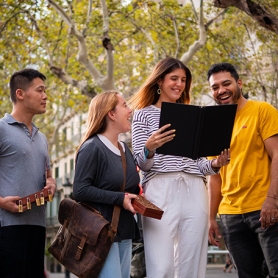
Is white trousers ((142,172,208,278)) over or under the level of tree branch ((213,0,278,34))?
under

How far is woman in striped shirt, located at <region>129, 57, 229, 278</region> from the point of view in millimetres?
6227

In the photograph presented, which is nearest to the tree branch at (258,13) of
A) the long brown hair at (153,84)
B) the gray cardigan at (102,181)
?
the long brown hair at (153,84)

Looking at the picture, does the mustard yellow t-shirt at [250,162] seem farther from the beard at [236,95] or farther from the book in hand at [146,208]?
the book in hand at [146,208]

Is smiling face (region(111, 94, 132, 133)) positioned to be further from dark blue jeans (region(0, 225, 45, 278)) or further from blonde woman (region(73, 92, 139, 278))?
dark blue jeans (region(0, 225, 45, 278))

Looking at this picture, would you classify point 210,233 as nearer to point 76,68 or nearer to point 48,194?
point 48,194

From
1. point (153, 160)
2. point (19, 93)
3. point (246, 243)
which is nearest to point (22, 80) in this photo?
point (19, 93)

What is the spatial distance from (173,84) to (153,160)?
28.7 inches

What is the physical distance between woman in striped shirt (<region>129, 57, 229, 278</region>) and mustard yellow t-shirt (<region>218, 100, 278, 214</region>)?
431 mm

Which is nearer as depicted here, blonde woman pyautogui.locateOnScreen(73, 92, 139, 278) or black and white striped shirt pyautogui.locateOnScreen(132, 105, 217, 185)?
blonde woman pyautogui.locateOnScreen(73, 92, 139, 278)

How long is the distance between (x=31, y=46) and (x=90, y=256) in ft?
60.8

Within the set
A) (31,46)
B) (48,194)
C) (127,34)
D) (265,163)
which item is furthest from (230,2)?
(127,34)

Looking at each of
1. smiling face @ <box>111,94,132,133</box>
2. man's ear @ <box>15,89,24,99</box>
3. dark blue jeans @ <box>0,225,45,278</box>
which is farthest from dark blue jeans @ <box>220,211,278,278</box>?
man's ear @ <box>15,89,24,99</box>

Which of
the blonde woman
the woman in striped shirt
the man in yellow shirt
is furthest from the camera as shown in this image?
the man in yellow shirt

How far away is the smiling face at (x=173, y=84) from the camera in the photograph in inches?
264
